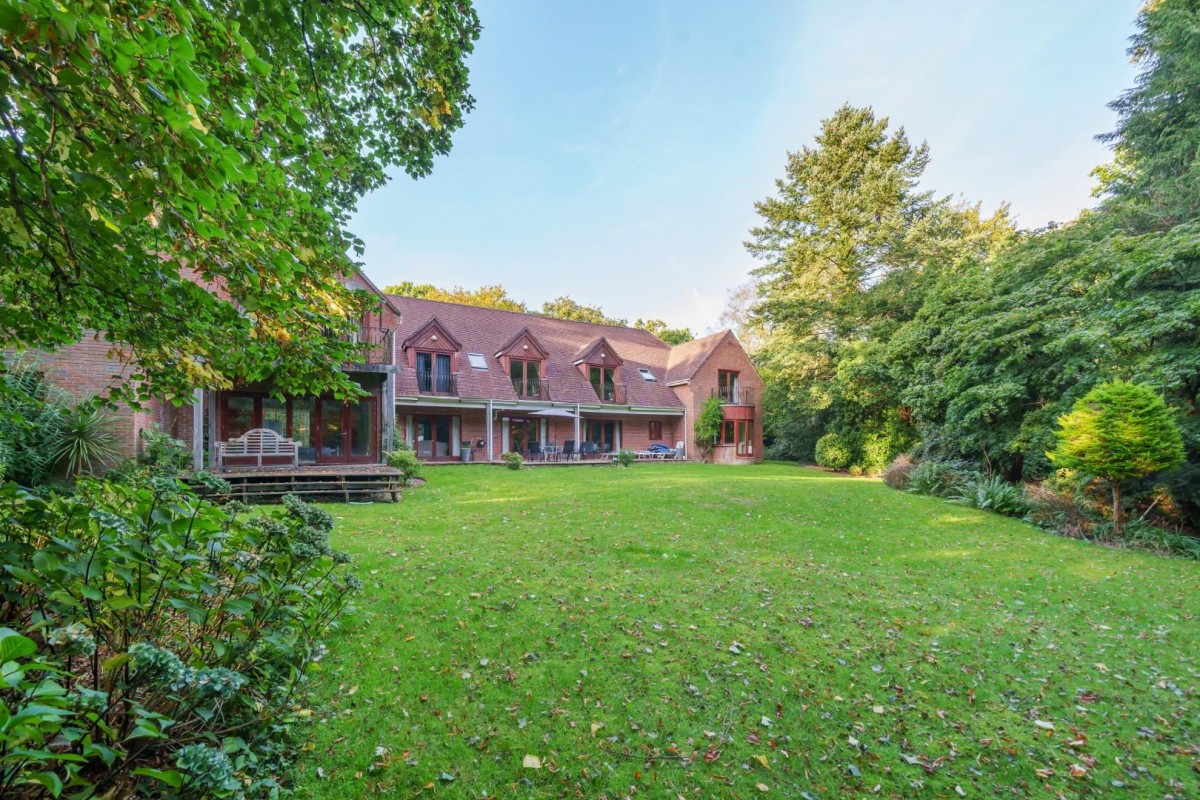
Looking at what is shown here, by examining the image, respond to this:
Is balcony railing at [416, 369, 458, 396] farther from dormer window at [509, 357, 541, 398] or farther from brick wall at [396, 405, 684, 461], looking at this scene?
dormer window at [509, 357, 541, 398]

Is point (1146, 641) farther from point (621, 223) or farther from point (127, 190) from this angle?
point (621, 223)

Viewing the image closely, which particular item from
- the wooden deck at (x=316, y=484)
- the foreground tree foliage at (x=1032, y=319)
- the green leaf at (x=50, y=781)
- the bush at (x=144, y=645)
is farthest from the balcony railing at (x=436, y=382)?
the green leaf at (x=50, y=781)

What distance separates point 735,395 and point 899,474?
12638 millimetres

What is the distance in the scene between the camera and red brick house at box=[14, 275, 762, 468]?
13688mm

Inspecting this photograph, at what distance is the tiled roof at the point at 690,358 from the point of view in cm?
2603

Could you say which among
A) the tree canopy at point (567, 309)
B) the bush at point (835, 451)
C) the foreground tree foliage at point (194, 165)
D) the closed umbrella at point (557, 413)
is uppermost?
the tree canopy at point (567, 309)

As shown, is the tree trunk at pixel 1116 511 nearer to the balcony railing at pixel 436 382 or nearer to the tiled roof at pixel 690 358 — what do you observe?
the tiled roof at pixel 690 358

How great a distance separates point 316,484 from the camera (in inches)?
408

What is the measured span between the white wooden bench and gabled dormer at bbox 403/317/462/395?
6.64 meters

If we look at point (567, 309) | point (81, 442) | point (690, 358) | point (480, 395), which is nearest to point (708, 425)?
point (690, 358)

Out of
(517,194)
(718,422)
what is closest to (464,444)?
(517,194)

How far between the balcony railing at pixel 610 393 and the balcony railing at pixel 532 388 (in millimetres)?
2849

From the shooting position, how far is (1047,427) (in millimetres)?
11523

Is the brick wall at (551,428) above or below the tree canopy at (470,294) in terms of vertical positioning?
below
